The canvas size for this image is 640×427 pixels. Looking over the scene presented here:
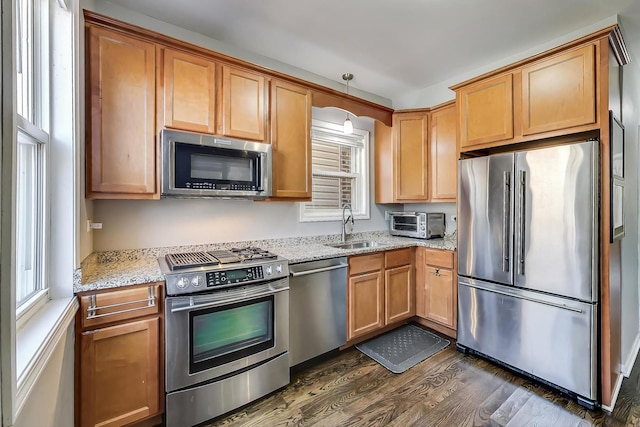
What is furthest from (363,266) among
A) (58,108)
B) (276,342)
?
(58,108)

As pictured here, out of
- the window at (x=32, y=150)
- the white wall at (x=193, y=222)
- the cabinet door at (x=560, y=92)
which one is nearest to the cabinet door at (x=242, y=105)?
the white wall at (x=193, y=222)

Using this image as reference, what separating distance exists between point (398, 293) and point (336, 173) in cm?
153

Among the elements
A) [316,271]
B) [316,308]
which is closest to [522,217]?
[316,271]

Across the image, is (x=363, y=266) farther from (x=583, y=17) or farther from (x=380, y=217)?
(x=583, y=17)

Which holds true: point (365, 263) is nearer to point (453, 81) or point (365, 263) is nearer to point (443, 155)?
point (443, 155)

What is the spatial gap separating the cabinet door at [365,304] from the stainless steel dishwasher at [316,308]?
89 mm

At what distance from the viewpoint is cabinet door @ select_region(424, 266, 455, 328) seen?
9.64 feet

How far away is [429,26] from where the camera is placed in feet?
7.82

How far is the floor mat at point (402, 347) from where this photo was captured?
8.41 ft

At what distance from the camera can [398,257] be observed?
3072 mm

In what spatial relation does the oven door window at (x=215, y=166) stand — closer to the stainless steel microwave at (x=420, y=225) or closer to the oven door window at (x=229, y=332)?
the oven door window at (x=229, y=332)

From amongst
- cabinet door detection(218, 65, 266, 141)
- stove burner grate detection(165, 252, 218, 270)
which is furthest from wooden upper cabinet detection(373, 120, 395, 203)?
stove burner grate detection(165, 252, 218, 270)

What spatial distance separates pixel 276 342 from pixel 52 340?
1.31 m

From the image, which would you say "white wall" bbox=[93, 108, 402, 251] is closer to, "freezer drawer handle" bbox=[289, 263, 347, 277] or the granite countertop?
the granite countertop
